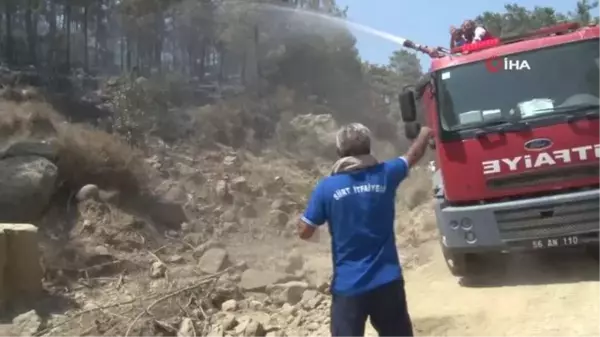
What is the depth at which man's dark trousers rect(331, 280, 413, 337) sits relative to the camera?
4043 millimetres

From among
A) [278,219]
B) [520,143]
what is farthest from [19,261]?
[278,219]

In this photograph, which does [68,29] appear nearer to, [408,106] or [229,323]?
[408,106]

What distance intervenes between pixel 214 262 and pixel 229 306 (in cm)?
151

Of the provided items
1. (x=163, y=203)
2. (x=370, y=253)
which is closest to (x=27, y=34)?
(x=163, y=203)

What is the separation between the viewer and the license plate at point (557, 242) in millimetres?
6965

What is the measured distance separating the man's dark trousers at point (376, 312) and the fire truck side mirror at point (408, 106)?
371 centimetres

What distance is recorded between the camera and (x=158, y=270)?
8.73m

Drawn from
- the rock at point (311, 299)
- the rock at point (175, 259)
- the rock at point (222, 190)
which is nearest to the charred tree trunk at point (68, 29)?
the rock at point (222, 190)

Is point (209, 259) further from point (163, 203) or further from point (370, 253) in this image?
point (370, 253)

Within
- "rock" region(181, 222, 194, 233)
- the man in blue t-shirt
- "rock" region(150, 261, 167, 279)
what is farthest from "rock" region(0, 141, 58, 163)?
the man in blue t-shirt

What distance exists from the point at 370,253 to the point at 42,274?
487 centimetres

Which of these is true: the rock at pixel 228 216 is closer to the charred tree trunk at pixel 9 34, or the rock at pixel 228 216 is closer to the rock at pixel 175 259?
the rock at pixel 175 259

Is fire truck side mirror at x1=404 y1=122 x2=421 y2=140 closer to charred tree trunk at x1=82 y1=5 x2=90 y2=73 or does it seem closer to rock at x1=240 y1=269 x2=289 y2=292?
rock at x1=240 y1=269 x2=289 y2=292

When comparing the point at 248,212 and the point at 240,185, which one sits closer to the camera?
the point at 248,212
